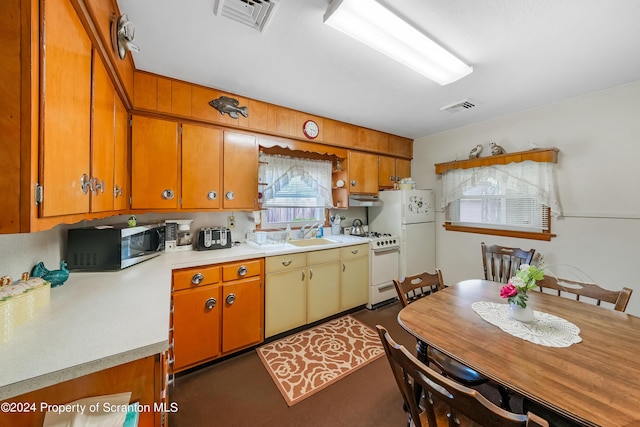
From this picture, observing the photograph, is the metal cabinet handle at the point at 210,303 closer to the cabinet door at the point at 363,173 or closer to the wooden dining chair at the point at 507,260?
the cabinet door at the point at 363,173

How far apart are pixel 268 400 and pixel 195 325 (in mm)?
797

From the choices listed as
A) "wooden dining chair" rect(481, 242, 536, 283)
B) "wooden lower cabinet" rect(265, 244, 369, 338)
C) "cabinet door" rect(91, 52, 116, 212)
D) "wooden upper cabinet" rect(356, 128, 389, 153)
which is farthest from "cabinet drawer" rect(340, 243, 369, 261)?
"cabinet door" rect(91, 52, 116, 212)

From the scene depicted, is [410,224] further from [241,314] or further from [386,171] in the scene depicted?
[241,314]

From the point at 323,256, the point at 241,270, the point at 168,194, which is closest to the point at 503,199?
the point at 323,256

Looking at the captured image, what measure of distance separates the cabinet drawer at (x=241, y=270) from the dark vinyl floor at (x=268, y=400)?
0.75 metres

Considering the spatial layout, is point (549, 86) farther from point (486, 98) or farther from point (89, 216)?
point (89, 216)

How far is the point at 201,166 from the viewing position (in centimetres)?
217

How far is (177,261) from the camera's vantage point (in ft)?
6.01

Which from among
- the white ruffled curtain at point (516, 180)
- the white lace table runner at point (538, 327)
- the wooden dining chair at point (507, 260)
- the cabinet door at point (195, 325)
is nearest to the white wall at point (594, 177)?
the white ruffled curtain at point (516, 180)

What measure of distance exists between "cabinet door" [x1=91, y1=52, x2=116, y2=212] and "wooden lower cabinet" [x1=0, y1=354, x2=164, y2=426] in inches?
30.6

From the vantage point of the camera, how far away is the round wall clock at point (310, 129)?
2688mm

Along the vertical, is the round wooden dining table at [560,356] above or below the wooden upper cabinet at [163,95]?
below

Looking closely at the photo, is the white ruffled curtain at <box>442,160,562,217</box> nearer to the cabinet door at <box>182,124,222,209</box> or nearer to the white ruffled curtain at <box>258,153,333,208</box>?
the white ruffled curtain at <box>258,153,333,208</box>

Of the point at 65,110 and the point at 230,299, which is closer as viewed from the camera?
the point at 65,110
